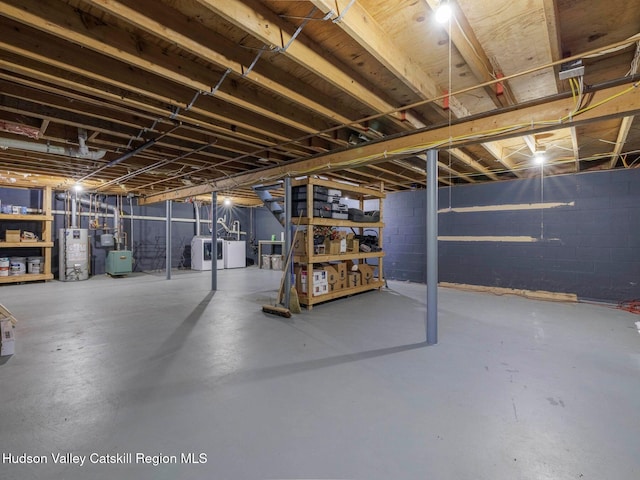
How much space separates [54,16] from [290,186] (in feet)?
9.74

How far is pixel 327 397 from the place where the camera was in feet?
6.28

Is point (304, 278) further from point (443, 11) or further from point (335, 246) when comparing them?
point (443, 11)

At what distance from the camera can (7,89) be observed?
2.44 metres

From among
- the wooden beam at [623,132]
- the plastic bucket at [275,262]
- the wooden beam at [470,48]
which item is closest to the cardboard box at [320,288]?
the wooden beam at [470,48]

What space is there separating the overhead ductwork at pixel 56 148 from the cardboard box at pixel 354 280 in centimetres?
408

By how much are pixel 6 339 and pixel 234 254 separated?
730cm

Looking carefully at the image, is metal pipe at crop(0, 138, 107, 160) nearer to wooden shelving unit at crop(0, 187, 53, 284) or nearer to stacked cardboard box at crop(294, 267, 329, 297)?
stacked cardboard box at crop(294, 267, 329, 297)

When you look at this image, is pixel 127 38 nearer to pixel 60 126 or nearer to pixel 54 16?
pixel 54 16

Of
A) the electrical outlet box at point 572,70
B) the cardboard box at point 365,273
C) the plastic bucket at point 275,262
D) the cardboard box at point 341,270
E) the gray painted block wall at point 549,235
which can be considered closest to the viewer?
the electrical outlet box at point 572,70

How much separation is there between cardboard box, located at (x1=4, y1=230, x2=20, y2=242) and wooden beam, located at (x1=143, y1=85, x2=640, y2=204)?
6.69 meters

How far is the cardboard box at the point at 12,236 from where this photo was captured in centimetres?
626

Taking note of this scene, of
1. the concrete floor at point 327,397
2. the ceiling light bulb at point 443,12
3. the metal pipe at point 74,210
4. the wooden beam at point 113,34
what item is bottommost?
the concrete floor at point 327,397

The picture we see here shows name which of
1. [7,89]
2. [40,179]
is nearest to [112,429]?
[7,89]

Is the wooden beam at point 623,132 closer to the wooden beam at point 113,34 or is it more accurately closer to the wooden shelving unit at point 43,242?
the wooden beam at point 113,34
